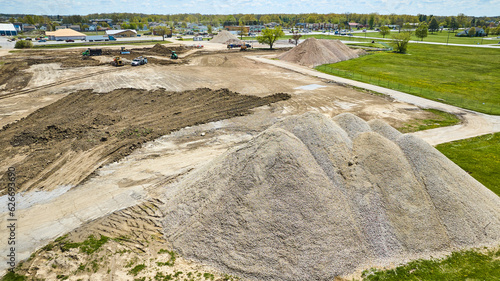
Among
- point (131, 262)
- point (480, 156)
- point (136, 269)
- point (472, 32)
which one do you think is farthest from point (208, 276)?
point (472, 32)

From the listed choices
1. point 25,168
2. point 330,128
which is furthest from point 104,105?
point 330,128

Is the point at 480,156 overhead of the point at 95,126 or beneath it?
beneath

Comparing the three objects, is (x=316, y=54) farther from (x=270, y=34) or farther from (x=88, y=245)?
(x=88, y=245)

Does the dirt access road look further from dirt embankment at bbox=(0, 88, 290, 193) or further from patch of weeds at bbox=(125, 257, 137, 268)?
patch of weeds at bbox=(125, 257, 137, 268)

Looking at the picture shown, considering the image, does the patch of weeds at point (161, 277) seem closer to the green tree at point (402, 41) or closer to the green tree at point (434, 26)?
the green tree at point (402, 41)

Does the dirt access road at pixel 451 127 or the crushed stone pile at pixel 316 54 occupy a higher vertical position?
the crushed stone pile at pixel 316 54

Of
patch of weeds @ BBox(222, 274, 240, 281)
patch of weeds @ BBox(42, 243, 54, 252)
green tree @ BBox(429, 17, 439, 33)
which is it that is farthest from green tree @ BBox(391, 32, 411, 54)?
green tree @ BBox(429, 17, 439, 33)

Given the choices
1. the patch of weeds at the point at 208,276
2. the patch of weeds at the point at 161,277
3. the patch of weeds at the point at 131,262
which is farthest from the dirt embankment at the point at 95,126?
the patch of weeds at the point at 208,276
